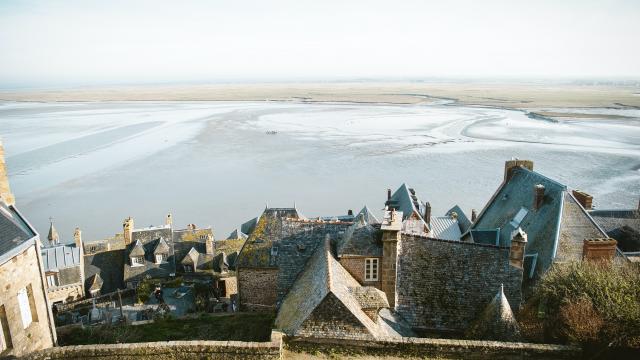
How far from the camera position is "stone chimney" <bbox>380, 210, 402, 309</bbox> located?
55.4 feet

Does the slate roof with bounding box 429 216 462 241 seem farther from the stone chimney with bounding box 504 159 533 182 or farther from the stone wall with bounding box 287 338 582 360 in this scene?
the stone wall with bounding box 287 338 582 360

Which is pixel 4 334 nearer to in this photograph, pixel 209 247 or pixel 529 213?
pixel 209 247

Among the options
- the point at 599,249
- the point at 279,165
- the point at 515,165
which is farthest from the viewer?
A: the point at 279,165

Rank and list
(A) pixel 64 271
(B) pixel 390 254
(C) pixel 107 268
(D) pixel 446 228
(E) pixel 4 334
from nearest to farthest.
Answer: (E) pixel 4 334 → (B) pixel 390 254 → (D) pixel 446 228 → (A) pixel 64 271 → (C) pixel 107 268

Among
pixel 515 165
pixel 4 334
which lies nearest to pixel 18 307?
pixel 4 334

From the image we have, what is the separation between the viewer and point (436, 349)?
14695 mm

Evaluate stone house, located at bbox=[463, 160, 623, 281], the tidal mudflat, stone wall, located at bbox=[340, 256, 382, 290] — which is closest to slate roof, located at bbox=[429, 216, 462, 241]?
stone house, located at bbox=[463, 160, 623, 281]

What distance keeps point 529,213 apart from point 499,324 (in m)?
11.6

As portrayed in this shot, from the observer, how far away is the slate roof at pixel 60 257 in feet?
116

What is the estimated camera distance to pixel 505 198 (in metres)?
28.6

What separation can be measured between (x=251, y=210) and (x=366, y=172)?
21.4 meters

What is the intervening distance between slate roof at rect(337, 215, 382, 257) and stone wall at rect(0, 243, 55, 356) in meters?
11.7

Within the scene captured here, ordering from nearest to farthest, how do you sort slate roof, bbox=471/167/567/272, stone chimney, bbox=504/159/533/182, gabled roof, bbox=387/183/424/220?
slate roof, bbox=471/167/567/272 < stone chimney, bbox=504/159/533/182 < gabled roof, bbox=387/183/424/220

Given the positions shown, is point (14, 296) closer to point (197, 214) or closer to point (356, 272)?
point (356, 272)
